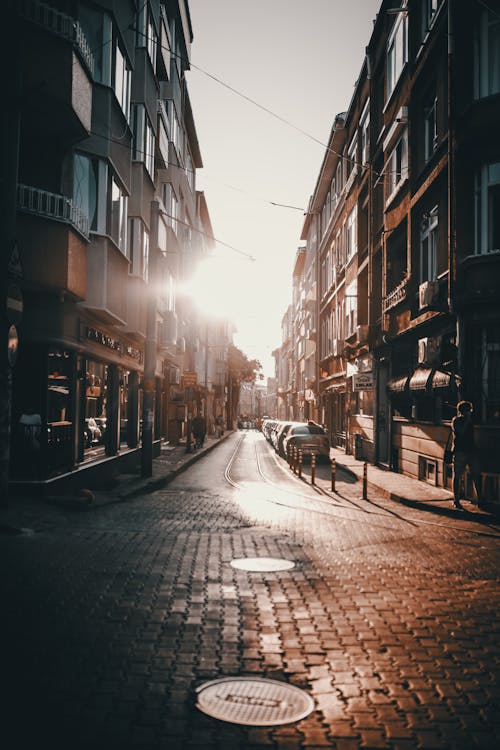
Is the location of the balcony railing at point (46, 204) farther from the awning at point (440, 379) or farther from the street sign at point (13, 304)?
the awning at point (440, 379)

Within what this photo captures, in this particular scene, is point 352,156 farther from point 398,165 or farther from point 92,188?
point 92,188

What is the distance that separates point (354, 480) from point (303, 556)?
12098 mm

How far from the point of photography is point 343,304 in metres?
35.2

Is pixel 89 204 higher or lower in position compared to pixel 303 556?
higher

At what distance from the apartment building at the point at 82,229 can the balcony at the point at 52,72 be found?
0.07ft

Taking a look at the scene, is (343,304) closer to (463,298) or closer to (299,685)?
(463,298)

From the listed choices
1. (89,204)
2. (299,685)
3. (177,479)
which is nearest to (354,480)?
(177,479)

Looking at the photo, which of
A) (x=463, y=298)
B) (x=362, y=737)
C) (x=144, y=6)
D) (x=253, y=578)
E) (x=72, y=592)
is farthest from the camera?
(x=144, y=6)

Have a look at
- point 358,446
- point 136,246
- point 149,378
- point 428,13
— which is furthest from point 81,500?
point 358,446

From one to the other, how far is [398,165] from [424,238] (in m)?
4.28

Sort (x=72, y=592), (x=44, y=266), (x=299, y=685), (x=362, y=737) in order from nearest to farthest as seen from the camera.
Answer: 1. (x=362, y=737)
2. (x=299, y=685)
3. (x=72, y=592)
4. (x=44, y=266)

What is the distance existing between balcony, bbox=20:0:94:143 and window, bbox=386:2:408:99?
11.3m

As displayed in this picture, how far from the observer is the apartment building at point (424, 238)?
14875mm

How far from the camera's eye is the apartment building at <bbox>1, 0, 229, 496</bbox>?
12852 millimetres
